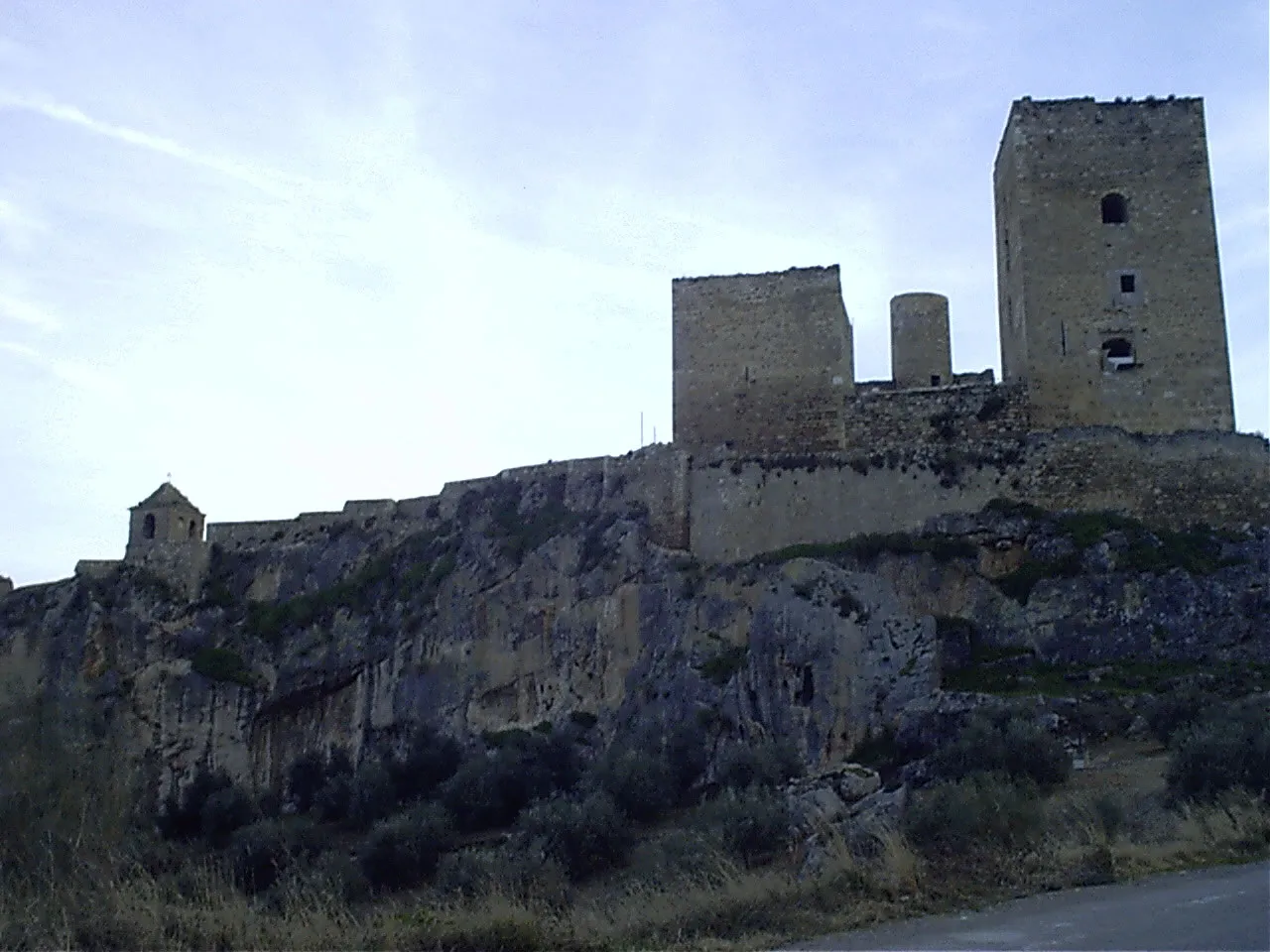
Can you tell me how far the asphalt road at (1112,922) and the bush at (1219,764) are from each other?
458 centimetres

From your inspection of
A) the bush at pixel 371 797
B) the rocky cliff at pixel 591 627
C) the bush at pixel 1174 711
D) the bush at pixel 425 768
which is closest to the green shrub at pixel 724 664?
the rocky cliff at pixel 591 627

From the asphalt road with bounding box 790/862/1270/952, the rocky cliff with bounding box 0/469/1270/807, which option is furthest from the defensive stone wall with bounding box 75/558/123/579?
the asphalt road with bounding box 790/862/1270/952

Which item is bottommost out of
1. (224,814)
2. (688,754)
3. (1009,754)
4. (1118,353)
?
(224,814)

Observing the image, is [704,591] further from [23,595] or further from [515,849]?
[23,595]

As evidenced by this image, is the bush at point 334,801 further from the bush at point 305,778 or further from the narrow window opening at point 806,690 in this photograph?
the narrow window opening at point 806,690

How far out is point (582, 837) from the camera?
20891 millimetres

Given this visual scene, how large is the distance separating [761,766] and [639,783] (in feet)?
6.76

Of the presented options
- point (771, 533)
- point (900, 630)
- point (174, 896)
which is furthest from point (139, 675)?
point (174, 896)

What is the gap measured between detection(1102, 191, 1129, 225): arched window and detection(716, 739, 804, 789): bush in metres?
13.4

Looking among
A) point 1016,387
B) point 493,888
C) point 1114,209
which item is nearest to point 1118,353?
point 1016,387

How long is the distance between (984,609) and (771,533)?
14.7 ft

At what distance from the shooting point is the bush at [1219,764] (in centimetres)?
1617

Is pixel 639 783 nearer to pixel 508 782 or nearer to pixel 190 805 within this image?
pixel 508 782

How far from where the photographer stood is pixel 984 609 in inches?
1013
